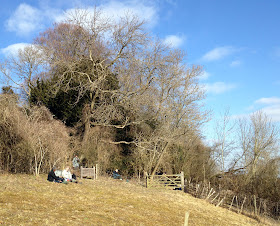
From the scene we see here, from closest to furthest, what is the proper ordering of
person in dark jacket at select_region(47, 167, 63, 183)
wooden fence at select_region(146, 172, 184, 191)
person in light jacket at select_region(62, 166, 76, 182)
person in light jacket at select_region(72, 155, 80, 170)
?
person in dark jacket at select_region(47, 167, 63, 183)
person in light jacket at select_region(62, 166, 76, 182)
person in light jacket at select_region(72, 155, 80, 170)
wooden fence at select_region(146, 172, 184, 191)

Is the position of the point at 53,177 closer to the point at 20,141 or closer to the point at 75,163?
the point at 20,141

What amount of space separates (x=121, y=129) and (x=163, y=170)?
568cm

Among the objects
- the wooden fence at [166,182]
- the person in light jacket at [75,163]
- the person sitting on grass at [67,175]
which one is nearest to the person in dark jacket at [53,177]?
the person sitting on grass at [67,175]

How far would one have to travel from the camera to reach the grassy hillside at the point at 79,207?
345 inches

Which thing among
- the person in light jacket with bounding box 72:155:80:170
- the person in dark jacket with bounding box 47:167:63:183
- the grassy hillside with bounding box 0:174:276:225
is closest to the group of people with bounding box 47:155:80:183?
the person in dark jacket with bounding box 47:167:63:183

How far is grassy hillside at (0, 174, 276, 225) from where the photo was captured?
877cm

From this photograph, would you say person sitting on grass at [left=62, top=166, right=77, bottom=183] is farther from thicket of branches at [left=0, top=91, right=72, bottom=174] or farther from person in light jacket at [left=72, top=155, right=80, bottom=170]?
person in light jacket at [left=72, top=155, right=80, bottom=170]

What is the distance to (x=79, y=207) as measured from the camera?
10930mm

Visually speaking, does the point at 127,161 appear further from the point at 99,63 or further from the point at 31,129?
the point at 31,129

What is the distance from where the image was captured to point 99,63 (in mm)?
23719

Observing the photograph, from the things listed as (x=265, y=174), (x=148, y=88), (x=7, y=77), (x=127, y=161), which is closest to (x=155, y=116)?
(x=148, y=88)

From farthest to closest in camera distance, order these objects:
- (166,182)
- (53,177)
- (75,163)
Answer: (166,182) → (75,163) → (53,177)

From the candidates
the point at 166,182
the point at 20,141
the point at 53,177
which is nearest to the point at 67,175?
the point at 53,177

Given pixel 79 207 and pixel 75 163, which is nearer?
pixel 79 207
